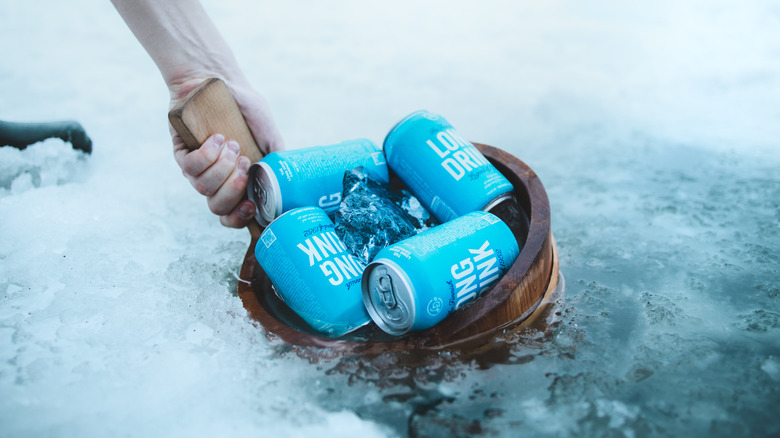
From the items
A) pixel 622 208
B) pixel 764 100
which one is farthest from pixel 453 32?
pixel 622 208

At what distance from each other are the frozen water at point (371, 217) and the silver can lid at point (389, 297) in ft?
0.47

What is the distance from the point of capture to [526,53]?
3.54 meters

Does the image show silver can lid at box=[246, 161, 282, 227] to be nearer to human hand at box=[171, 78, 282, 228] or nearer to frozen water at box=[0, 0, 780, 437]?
human hand at box=[171, 78, 282, 228]

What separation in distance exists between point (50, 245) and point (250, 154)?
A: 0.65 meters

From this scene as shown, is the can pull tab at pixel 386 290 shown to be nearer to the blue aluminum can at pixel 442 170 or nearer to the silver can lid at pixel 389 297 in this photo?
the silver can lid at pixel 389 297

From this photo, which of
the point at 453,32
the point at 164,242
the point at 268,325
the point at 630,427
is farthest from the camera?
the point at 453,32

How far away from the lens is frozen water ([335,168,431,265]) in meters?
1.44

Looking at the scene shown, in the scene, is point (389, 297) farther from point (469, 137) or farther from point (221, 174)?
point (469, 137)

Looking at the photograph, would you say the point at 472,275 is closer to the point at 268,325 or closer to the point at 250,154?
the point at 268,325

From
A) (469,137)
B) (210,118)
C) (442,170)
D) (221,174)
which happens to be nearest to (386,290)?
(442,170)

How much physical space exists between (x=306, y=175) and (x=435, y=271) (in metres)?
0.47

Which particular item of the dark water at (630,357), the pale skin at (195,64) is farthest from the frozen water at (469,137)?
the pale skin at (195,64)

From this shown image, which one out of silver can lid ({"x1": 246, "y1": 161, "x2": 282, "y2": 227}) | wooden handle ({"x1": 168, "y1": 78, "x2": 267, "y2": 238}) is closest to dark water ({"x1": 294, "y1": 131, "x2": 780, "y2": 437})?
silver can lid ({"x1": 246, "y1": 161, "x2": 282, "y2": 227})

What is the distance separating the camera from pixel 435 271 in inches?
46.6
